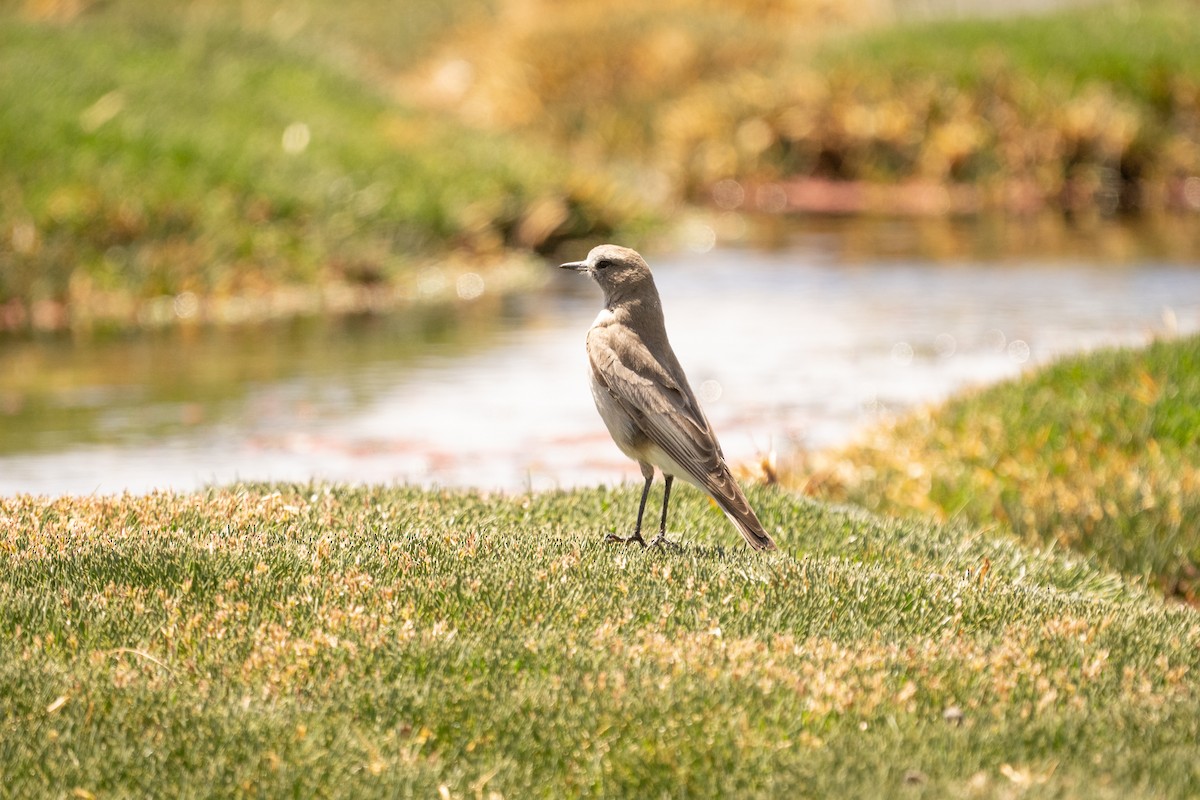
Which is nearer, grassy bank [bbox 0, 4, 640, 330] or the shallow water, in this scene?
the shallow water

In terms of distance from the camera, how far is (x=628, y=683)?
5.09 meters

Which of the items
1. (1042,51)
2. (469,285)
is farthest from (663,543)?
(1042,51)

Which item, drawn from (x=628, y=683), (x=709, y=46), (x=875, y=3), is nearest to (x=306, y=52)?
(x=709, y=46)

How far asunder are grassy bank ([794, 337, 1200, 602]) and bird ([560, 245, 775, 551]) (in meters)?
2.19

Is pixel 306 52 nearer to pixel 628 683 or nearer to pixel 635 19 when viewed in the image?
pixel 635 19

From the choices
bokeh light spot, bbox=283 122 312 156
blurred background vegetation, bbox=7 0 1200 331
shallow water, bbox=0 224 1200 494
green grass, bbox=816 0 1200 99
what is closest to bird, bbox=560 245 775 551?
shallow water, bbox=0 224 1200 494

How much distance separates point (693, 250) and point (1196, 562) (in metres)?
13.5

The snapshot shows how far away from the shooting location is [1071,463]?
29.7 feet

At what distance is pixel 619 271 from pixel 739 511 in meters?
1.32

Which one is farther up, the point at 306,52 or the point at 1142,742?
the point at 306,52

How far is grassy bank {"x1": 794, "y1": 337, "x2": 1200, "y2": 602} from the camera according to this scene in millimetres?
8227

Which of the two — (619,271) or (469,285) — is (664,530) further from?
(469,285)

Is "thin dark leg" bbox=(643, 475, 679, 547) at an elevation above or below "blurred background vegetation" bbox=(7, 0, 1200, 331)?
below

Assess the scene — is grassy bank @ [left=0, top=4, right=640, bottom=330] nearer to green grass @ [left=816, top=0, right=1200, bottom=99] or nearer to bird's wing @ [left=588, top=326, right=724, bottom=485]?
green grass @ [left=816, top=0, right=1200, bottom=99]
